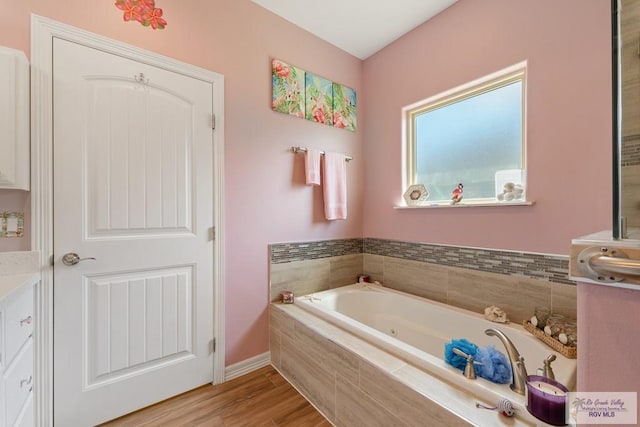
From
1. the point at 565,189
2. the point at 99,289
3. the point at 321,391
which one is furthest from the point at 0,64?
the point at 565,189

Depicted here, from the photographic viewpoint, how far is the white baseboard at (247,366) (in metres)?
1.82

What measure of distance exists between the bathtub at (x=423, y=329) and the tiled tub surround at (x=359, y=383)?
4 cm

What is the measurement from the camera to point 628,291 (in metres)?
0.58

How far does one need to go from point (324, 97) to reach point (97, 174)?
70.7 inches

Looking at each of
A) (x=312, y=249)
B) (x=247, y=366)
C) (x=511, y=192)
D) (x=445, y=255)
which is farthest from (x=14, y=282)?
(x=511, y=192)

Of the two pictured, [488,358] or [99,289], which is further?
[99,289]

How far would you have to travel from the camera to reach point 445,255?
199cm

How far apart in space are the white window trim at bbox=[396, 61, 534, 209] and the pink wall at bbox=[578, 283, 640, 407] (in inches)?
45.7

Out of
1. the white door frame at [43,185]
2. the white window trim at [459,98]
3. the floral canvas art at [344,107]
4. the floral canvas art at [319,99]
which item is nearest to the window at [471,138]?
the white window trim at [459,98]

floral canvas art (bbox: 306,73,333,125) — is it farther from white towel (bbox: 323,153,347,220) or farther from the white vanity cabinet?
the white vanity cabinet

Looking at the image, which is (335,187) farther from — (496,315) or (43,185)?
(43,185)

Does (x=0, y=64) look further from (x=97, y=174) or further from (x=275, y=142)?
(x=275, y=142)

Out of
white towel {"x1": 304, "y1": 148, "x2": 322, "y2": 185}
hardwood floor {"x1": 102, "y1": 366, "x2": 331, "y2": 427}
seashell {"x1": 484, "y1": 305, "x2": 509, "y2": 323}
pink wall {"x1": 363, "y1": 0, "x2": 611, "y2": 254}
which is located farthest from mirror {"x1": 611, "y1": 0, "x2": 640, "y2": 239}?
white towel {"x1": 304, "y1": 148, "x2": 322, "y2": 185}

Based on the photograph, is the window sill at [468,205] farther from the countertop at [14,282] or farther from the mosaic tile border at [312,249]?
the countertop at [14,282]
